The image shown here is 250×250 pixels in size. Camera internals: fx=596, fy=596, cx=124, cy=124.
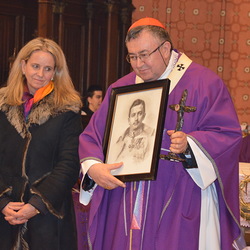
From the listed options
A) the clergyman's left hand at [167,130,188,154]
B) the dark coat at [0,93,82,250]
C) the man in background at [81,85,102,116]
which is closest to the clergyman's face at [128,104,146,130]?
the clergyman's left hand at [167,130,188,154]

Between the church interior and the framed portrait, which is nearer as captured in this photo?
the framed portrait

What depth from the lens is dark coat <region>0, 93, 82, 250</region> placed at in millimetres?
3125

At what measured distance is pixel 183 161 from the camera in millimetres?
2727

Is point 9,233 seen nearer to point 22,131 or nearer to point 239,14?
point 22,131

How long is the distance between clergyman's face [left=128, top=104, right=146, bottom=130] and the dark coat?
1.49 ft

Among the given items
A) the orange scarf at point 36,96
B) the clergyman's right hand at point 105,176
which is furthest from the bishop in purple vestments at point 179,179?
the orange scarf at point 36,96

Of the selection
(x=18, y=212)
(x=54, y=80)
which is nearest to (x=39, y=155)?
(x=18, y=212)

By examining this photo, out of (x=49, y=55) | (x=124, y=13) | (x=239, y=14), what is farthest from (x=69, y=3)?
(x=49, y=55)

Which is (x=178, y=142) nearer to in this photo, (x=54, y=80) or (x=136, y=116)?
(x=136, y=116)

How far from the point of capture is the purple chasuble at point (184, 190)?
2805 millimetres

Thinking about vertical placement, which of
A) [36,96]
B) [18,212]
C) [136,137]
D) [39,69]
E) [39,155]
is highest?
[39,69]

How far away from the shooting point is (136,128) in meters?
2.86

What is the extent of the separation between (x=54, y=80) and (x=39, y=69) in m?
0.11

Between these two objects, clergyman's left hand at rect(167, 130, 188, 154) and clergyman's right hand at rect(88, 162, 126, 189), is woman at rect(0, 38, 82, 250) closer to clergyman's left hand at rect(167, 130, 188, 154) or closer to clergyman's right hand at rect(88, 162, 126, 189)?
clergyman's right hand at rect(88, 162, 126, 189)
